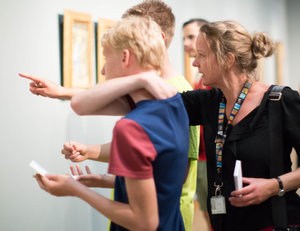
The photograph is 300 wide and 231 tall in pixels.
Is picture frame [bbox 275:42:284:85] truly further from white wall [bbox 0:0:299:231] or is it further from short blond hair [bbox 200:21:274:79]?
short blond hair [bbox 200:21:274:79]

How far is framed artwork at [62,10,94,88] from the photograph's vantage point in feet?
8.53

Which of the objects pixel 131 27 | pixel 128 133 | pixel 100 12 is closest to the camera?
pixel 128 133

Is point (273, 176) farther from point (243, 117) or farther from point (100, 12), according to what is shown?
point (100, 12)

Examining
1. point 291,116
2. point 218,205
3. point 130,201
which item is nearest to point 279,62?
point 291,116

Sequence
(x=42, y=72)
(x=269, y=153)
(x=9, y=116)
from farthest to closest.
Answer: (x=42, y=72)
(x=9, y=116)
(x=269, y=153)

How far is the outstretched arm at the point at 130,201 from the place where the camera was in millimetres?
993

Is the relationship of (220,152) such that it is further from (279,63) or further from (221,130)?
(279,63)

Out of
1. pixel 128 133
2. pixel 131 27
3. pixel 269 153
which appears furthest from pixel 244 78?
pixel 128 133

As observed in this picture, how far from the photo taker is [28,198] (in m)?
2.37

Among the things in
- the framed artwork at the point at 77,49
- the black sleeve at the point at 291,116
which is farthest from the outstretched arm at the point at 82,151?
the framed artwork at the point at 77,49

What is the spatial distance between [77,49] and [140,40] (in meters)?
1.72

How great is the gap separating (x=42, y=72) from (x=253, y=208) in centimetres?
165

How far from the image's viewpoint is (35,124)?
2.41 metres

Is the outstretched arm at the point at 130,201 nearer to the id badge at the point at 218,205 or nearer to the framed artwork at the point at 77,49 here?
the id badge at the point at 218,205
